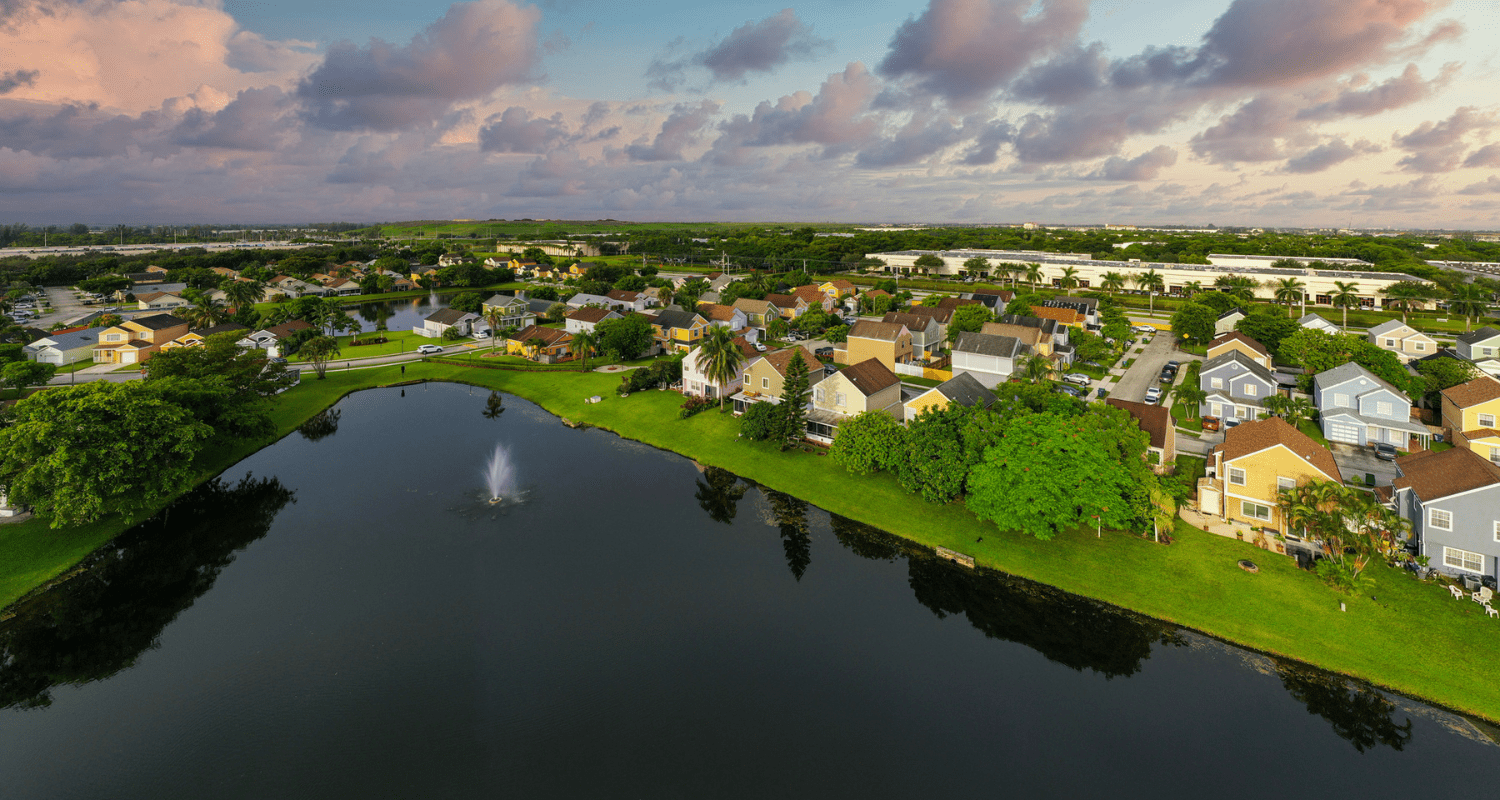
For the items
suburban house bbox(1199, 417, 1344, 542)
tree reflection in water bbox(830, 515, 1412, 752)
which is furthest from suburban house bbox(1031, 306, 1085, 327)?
tree reflection in water bbox(830, 515, 1412, 752)

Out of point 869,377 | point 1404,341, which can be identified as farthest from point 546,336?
point 1404,341

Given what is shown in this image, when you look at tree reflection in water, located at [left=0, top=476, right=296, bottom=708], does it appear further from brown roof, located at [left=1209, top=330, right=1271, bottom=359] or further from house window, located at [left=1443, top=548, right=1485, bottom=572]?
brown roof, located at [left=1209, top=330, right=1271, bottom=359]

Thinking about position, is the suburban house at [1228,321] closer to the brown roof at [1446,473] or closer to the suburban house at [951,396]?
the suburban house at [951,396]

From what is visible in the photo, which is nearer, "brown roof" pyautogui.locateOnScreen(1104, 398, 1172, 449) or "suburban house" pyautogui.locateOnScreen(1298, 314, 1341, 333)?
"brown roof" pyautogui.locateOnScreen(1104, 398, 1172, 449)

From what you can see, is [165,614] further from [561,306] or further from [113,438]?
[561,306]

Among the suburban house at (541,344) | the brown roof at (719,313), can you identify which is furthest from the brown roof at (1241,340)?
the suburban house at (541,344)

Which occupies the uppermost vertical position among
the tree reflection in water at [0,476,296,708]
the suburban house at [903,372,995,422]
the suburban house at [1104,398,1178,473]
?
the suburban house at [903,372,995,422]

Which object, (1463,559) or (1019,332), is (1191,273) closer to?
(1019,332)
